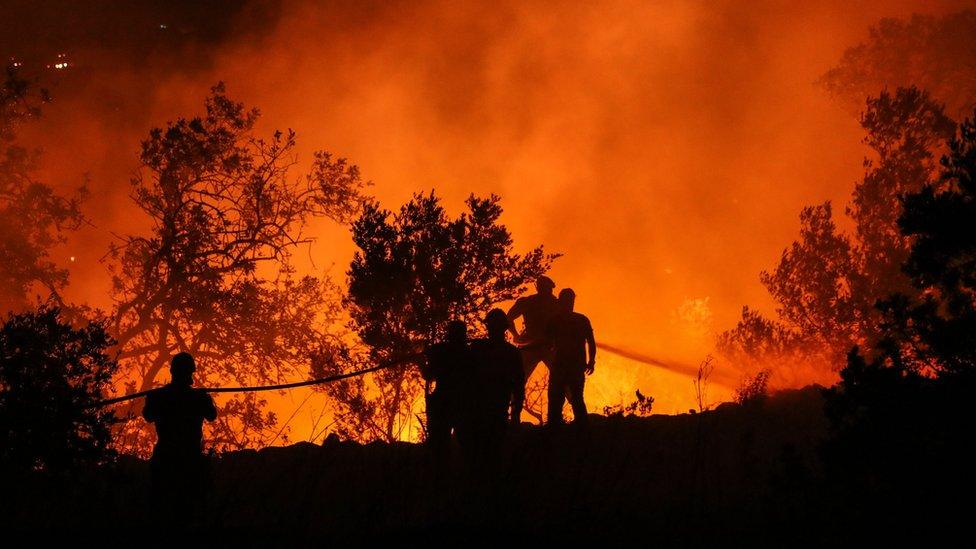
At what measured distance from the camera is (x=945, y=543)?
4.43 meters

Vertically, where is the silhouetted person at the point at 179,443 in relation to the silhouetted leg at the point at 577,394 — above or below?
below

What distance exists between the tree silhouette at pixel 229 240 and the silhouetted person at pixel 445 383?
1156 cm

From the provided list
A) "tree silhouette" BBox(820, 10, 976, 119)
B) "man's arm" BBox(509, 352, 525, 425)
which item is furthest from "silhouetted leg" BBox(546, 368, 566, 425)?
"tree silhouette" BBox(820, 10, 976, 119)

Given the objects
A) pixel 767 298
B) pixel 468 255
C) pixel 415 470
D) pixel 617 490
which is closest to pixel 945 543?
pixel 617 490

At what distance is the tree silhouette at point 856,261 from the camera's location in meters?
20.2

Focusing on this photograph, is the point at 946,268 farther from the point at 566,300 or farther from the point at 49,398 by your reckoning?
the point at 49,398

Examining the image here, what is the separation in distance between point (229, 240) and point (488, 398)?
13.5 metres

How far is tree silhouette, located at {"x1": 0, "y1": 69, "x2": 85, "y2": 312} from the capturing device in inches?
926

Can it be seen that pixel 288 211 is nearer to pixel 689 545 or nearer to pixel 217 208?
pixel 217 208

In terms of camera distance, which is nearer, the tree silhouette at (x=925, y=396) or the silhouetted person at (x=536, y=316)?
the tree silhouette at (x=925, y=396)

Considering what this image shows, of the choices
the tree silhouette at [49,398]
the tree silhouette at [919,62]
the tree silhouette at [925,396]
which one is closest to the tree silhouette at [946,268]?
the tree silhouette at [925,396]

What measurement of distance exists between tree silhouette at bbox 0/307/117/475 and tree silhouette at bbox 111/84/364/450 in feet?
33.0

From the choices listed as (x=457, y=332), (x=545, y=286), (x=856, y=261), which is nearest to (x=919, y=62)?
(x=856, y=261)

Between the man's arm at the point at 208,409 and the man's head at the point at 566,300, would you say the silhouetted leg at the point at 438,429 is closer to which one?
the man's arm at the point at 208,409
